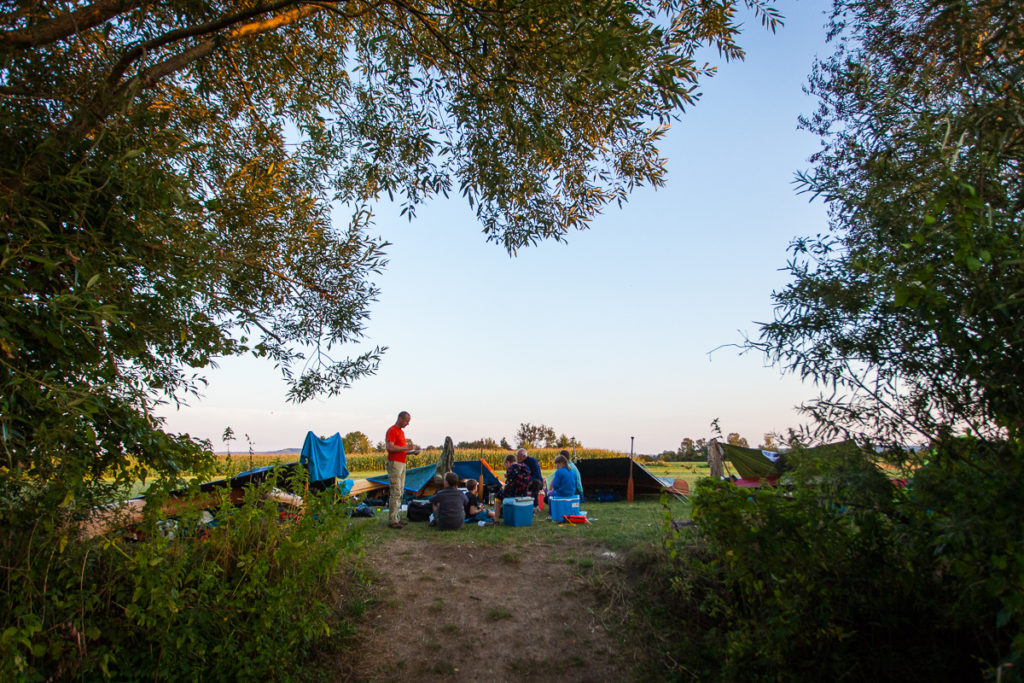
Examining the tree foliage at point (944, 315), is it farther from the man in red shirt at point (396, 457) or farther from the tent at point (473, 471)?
the tent at point (473, 471)

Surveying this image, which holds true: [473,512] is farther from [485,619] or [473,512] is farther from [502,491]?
[485,619]

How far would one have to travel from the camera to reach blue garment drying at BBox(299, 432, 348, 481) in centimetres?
939

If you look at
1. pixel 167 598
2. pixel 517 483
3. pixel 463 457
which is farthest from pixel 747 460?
pixel 463 457

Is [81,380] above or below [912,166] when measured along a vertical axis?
below

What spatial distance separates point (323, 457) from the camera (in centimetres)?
966

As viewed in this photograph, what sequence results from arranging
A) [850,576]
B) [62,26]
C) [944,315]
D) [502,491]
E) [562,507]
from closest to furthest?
[944,315] → [850,576] → [62,26] → [562,507] → [502,491]

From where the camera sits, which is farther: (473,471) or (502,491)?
(473,471)

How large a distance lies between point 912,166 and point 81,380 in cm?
461

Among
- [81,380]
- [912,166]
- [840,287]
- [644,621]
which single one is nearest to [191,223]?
[81,380]

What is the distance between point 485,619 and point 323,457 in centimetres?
567

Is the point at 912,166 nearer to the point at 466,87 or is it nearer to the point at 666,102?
the point at 666,102

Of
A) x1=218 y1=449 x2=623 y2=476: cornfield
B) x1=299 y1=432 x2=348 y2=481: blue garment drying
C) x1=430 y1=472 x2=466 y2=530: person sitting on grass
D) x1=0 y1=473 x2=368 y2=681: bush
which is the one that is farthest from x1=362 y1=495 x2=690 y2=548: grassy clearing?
x1=218 y1=449 x2=623 y2=476: cornfield

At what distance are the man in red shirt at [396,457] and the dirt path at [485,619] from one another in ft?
6.04

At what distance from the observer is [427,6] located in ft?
16.6
